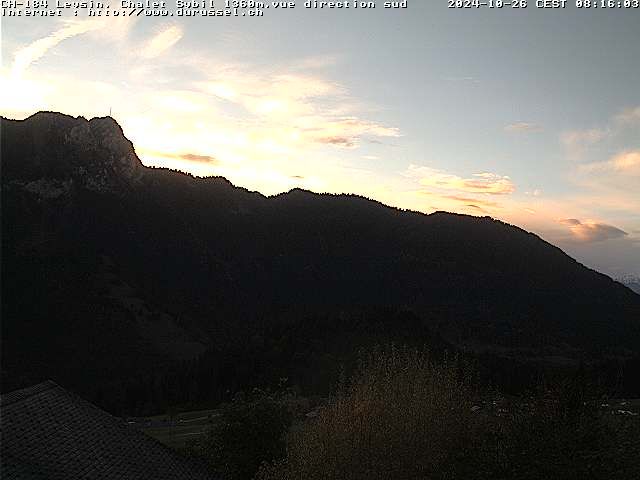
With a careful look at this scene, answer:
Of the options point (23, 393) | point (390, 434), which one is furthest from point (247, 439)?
point (23, 393)

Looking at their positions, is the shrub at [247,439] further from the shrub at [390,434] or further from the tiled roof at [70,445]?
the tiled roof at [70,445]

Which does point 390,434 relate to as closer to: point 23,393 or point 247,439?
point 247,439

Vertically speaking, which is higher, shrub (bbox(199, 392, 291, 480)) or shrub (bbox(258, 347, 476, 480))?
shrub (bbox(258, 347, 476, 480))

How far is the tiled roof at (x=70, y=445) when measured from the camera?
1845cm

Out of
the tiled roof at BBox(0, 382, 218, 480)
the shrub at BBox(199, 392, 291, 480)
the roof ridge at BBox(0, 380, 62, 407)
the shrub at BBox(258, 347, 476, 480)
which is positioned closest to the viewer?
the tiled roof at BBox(0, 382, 218, 480)

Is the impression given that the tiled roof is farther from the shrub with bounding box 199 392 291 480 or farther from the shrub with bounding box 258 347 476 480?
the shrub with bounding box 199 392 291 480

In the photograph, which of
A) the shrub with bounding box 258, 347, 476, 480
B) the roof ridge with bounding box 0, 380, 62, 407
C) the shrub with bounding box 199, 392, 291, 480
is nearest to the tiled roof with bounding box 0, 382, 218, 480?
the roof ridge with bounding box 0, 380, 62, 407

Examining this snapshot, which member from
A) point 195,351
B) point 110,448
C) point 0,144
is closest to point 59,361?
point 195,351

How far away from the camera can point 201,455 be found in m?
36.0

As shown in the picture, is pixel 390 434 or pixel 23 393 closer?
pixel 23 393

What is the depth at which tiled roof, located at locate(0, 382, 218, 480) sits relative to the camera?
60.5 ft

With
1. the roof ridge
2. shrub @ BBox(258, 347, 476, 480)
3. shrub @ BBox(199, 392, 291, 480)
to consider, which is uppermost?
the roof ridge

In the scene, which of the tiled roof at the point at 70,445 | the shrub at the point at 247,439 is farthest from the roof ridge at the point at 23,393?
the shrub at the point at 247,439

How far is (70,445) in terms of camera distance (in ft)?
66.8
